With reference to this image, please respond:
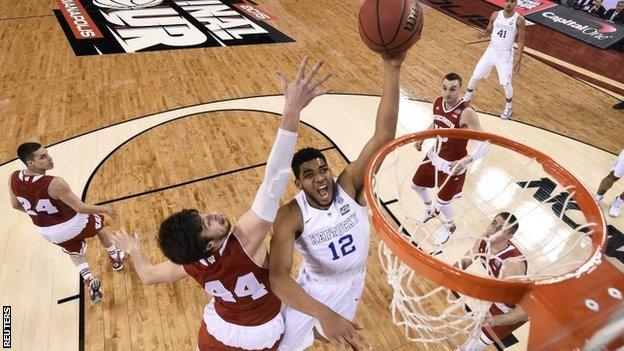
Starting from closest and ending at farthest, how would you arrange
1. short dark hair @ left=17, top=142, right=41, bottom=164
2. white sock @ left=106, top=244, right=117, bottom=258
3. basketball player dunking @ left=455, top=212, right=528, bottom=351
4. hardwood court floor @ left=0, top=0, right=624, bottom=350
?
basketball player dunking @ left=455, top=212, right=528, bottom=351 → short dark hair @ left=17, top=142, right=41, bottom=164 → hardwood court floor @ left=0, top=0, right=624, bottom=350 → white sock @ left=106, top=244, right=117, bottom=258

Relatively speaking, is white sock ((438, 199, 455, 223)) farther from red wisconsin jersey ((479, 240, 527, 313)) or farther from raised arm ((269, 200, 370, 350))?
raised arm ((269, 200, 370, 350))

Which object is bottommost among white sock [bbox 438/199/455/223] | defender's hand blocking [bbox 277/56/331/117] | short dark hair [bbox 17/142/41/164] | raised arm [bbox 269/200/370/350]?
white sock [bbox 438/199/455/223]

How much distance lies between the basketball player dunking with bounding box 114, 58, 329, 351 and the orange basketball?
71 centimetres

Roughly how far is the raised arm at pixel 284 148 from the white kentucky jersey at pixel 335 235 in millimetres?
408

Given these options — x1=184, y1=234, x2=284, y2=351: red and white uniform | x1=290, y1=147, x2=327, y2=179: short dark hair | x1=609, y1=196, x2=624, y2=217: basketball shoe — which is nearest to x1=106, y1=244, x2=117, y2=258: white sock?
x1=184, y1=234, x2=284, y2=351: red and white uniform

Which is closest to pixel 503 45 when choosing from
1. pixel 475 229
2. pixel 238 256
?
pixel 475 229

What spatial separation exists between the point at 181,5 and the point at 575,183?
10441 mm

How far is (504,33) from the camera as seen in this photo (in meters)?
5.89

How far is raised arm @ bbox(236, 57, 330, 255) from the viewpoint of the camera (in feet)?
5.35

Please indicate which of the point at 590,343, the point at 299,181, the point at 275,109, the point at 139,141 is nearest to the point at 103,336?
the point at 299,181

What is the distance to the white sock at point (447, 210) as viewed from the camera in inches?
155

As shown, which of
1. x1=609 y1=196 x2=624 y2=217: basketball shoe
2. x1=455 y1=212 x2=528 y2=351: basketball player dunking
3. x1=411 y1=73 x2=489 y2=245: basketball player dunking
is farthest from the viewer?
x1=609 y1=196 x2=624 y2=217: basketball shoe

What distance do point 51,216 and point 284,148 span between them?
255 cm

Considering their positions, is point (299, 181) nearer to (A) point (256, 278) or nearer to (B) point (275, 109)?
(A) point (256, 278)
